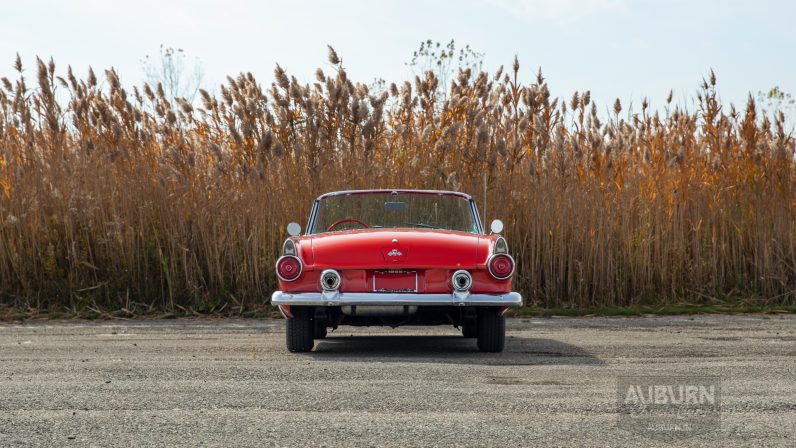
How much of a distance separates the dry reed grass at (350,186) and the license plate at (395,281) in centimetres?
326

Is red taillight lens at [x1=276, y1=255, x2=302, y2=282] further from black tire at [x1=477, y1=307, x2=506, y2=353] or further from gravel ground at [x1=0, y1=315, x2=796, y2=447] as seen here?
black tire at [x1=477, y1=307, x2=506, y2=353]

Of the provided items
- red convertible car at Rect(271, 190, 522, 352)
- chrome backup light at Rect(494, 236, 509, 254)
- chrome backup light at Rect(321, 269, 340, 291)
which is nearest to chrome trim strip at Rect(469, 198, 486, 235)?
red convertible car at Rect(271, 190, 522, 352)

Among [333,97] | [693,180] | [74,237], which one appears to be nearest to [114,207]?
[74,237]

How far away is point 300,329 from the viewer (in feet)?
23.7

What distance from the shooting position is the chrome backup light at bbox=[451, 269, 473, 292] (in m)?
6.93

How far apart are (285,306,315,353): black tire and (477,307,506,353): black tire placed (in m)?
1.15

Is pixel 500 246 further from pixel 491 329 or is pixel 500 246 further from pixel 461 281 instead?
pixel 491 329

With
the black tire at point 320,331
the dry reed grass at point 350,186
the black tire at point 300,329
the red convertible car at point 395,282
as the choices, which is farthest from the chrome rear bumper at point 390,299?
the dry reed grass at point 350,186

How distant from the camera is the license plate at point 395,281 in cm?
693

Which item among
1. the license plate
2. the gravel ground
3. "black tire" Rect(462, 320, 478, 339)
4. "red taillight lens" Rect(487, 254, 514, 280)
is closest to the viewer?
the gravel ground

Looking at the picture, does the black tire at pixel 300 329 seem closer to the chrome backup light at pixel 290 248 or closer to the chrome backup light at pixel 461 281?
the chrome backup light at pixel 290 248

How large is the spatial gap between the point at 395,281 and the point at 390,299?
0.17 meters

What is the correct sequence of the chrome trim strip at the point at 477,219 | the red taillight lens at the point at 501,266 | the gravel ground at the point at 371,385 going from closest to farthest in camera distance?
the gravel ground at the point at 371,385 < the red taillight lens at the point at 501,266 < the chrome trim strip at the point at 477,219

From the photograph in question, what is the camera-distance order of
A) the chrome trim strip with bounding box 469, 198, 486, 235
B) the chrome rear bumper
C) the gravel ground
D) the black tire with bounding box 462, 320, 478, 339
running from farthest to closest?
1. the chrome trim strip with bounding box 469, 198, 486, 235
2. the black tire with bounding box 462, 320, 478, 339
3. the chrome rear bumper
4. the gravel ground
